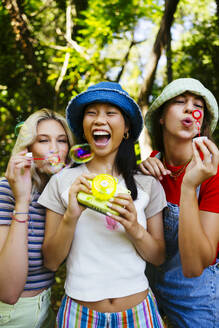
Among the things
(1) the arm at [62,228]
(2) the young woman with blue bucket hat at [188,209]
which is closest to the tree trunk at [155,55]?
(2) the young woman with blue bucket hat at [188,209]

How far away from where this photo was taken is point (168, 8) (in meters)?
3.93

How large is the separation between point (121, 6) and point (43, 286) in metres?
4.33

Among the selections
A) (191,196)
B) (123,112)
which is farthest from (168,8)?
(191,196)

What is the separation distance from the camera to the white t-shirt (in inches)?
61.9

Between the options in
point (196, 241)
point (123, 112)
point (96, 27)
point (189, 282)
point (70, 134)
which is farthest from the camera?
point (96, 27)

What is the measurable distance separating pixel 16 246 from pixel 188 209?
1001mm

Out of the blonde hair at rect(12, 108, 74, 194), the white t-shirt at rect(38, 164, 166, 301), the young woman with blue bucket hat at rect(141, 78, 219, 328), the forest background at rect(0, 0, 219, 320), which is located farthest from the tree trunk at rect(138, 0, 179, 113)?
the white t-shirt at rect(38, 164, 166, 301)

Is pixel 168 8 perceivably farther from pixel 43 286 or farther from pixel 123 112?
pixel 43 286

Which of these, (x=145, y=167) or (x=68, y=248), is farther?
(x=145, y=167)

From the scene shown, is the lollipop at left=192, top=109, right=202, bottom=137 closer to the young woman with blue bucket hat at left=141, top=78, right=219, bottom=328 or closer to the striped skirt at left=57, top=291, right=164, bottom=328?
the young woman with blue bucket hat at left=141, top=78, right=219, bottom=328

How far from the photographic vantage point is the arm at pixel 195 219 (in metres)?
1.53

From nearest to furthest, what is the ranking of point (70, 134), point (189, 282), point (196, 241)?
1. point (196, 241)
2. point (189, 282)
3. point (70, 134)

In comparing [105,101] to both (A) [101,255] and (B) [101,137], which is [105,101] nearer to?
(B) [101,137]

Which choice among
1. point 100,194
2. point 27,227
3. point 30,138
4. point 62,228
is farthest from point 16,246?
point 30,138
